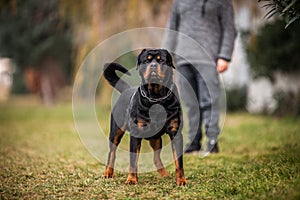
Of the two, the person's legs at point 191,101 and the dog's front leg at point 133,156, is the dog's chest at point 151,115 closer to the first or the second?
the dog's front leg at point 133,156

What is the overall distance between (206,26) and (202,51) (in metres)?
0.27

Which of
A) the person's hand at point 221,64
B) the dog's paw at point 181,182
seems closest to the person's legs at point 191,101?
the person's hand at point 221,64

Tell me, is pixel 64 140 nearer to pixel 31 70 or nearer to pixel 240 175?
pixel 240 175

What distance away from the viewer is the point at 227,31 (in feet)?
14.9

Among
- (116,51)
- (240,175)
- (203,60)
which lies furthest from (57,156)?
(116,51)

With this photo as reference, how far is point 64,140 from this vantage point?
648 centimetres

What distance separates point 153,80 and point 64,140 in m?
3.76

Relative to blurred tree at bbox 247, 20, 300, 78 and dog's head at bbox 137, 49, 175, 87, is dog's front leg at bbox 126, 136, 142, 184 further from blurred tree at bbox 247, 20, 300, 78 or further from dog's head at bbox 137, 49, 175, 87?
blurred tree at bbox 247, 20, 300, 78

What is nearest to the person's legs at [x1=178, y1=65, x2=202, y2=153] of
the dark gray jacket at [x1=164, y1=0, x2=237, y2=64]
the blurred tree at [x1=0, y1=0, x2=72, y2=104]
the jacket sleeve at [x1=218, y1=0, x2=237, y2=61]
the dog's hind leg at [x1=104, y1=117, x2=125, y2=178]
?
the dark gray jacket at [x1=164, y1=0, x2=237, y2=64]

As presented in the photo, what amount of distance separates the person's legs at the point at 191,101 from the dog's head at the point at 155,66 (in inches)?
62.5

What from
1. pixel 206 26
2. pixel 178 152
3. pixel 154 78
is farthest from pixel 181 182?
pixel 206 26

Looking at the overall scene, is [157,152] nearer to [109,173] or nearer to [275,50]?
[109,173]

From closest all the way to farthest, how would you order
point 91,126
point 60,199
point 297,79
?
point 60,199 → point 91,126 → point 297,79

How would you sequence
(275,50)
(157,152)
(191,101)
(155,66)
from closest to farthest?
(155,66)
(157,152)
(191,101)
(275,50)
